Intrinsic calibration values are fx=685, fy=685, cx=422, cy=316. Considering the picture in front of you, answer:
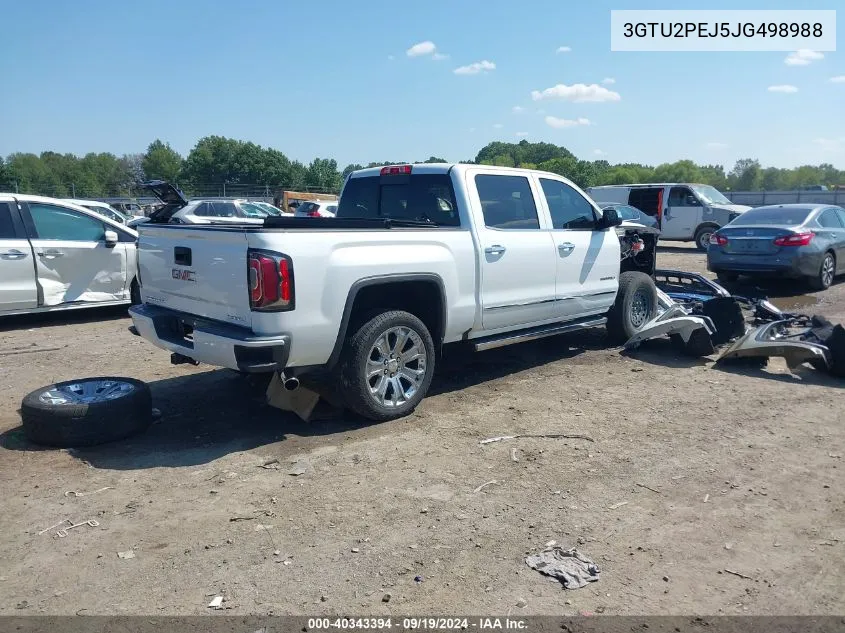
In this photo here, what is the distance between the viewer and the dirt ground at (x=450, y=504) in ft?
9.96

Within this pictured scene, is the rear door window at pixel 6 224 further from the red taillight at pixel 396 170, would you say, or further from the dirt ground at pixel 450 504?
the red taillight at pixel 396 170

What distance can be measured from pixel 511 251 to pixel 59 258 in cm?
625

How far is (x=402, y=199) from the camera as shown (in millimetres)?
6207

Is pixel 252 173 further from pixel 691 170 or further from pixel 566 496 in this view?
pixel 566 496

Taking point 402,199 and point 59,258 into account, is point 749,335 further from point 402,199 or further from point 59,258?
point 59,258

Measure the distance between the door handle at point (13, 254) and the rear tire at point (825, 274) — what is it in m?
12.1

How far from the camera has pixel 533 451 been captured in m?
4.66

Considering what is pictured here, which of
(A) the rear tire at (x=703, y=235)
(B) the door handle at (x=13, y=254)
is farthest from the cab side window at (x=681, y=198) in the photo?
(B) the door handle at (x=13, y=254)

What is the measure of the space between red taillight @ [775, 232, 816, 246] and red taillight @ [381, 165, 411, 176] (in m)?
8.05

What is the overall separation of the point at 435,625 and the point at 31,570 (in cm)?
193

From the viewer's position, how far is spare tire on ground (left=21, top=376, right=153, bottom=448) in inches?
180

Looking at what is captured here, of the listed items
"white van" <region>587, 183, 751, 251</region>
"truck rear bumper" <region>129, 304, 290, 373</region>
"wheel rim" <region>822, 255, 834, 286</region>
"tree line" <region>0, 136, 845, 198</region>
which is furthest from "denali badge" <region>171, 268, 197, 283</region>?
"tree line" <region>0, 136, 845, 198</region>

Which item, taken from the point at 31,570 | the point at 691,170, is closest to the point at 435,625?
the point at 31,570

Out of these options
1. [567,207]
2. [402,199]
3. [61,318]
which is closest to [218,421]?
[402,199]
